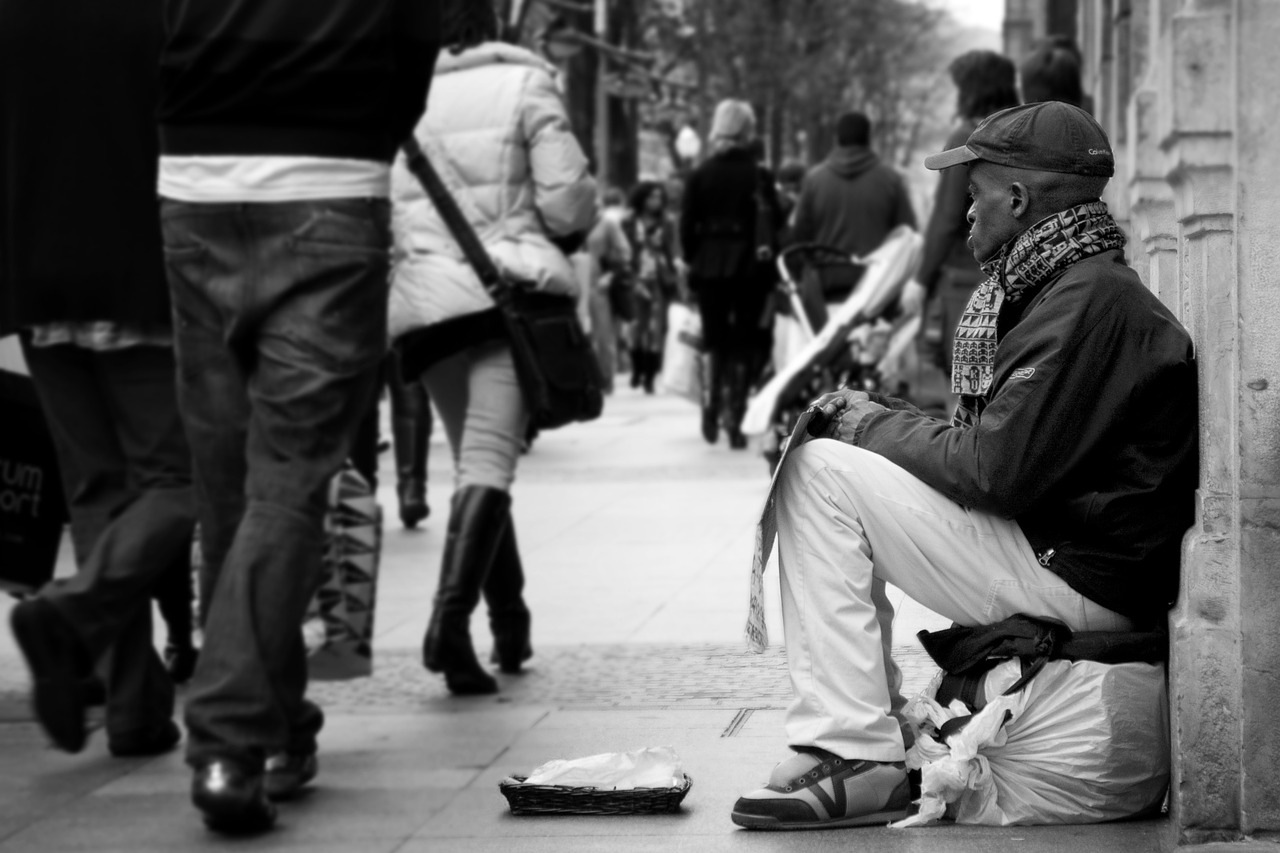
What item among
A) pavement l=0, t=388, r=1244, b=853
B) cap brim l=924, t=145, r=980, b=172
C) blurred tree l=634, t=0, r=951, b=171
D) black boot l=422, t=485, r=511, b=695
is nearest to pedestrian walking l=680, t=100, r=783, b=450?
pavement l=0, t=388, r=1244, b=853

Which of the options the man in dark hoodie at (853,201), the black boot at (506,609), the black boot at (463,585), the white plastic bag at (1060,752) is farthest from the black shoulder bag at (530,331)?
Result: the man in dark hoodie at (853,201)

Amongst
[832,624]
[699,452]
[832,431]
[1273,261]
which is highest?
[1273,261]

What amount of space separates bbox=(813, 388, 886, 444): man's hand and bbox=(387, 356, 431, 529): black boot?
586cm

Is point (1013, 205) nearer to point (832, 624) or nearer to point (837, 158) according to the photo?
point (832, 624)

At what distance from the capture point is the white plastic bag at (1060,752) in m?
3.88

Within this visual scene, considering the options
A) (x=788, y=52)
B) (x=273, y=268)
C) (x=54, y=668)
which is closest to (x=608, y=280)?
(x=273, y=268)

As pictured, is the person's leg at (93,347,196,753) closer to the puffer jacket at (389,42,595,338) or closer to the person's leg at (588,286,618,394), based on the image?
the puffer jacket at (389,42,595,338)

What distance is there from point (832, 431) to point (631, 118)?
33.1m

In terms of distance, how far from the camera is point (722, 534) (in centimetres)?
942

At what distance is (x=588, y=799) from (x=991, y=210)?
4.69 feet

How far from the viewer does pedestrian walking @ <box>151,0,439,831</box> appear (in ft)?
14.5

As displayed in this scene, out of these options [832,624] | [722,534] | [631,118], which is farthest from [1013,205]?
[631,118]

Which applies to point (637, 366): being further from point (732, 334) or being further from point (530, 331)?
point (530, 331)

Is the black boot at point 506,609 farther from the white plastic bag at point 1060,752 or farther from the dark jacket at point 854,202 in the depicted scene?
the dark jacket at point 854,202
